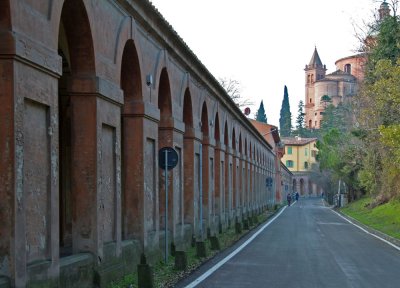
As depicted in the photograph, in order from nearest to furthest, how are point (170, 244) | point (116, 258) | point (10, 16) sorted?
point (10, 16) < point (116, 258) < point (170, 244)

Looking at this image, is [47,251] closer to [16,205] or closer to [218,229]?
[16,205]

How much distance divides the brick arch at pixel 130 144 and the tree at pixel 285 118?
156 metres

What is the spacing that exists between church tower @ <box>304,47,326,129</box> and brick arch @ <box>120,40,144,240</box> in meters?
150

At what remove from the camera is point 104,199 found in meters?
11.5

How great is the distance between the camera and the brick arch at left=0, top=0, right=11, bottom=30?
745 cm

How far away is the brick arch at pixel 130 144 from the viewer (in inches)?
540

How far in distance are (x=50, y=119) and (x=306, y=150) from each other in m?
132

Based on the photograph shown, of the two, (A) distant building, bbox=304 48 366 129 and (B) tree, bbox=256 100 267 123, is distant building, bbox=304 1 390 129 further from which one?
(B) tree, bbox=256 100 267 123

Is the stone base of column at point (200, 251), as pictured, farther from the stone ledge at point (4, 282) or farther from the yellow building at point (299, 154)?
the yellow building at point (299, 154)

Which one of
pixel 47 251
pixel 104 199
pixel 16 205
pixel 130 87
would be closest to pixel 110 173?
pixel 104 199

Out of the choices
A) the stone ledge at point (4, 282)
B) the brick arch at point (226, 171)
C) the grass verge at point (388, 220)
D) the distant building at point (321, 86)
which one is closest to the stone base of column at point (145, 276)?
the stone ledge at point (4, 282)

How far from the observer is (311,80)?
167125mm

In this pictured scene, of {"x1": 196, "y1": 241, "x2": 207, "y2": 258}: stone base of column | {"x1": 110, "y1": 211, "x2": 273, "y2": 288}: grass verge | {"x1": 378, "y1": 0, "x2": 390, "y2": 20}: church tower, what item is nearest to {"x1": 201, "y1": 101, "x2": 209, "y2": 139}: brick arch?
{"x1": 110, "y1": 211, "x2": 273, "y2": 288}: grass verge

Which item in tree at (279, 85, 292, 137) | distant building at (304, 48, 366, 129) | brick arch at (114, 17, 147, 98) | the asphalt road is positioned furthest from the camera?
tree at (279, 85, 292, 137)
